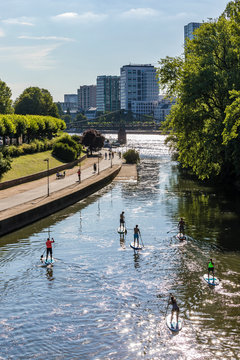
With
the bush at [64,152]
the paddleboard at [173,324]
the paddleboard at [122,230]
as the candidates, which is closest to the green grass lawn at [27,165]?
the bush at [64,152]

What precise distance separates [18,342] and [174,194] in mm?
39736

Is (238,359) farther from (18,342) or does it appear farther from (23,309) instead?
(23,309)

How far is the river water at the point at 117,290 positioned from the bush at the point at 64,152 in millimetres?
41707

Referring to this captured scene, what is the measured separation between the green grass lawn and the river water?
17959 millimetres

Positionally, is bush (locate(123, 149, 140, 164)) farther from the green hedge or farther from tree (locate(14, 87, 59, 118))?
tree (locate(14, 87, 59, 118))

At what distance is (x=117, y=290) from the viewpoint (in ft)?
78.7

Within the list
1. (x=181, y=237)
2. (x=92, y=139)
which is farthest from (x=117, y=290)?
(x=92, y=139)

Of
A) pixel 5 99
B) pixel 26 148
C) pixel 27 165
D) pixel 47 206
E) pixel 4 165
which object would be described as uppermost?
pixel 5 99

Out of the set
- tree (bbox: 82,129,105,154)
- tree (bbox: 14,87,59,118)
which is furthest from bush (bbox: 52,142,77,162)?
tree (bbox: 14,87,59,118)

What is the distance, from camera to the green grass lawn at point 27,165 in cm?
5869

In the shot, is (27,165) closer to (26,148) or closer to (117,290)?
(26,148)

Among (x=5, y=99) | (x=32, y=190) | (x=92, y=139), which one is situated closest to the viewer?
(x=32, y=190)

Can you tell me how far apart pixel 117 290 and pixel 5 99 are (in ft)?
316

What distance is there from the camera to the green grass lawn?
2311 inches
